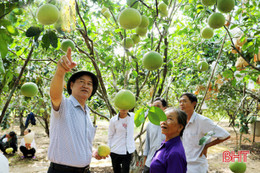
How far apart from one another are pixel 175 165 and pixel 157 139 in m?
1.42

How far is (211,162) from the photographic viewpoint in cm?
699

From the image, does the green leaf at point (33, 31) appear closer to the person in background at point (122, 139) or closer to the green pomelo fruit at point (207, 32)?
the green pomelo fruit at point (207, 32)

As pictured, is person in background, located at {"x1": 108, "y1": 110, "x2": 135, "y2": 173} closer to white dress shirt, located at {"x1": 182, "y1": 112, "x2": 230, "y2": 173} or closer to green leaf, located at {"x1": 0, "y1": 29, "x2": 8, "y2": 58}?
white dress shirt, located at {"x1": 182, "y1": 112, "x2": 230, "y2": 173}

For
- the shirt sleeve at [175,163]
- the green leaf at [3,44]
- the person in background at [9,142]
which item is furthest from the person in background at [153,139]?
the person in background at [9,142]

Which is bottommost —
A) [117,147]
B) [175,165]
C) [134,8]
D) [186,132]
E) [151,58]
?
[117,147]

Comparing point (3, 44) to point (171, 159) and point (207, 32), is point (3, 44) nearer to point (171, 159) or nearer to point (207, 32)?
point (171, 159)

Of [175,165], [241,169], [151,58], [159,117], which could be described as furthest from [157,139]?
[159,117]

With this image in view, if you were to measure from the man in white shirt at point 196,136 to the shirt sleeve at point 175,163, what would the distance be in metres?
0.99

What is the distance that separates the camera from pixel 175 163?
65.9 inches

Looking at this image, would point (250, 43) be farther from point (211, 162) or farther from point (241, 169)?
point (211, 162)

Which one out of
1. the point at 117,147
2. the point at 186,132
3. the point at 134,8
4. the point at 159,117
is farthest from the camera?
the point at 117,147

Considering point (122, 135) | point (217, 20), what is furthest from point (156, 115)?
point (122, 135)

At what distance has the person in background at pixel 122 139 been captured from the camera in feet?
11.7

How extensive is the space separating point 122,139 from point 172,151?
1.97m
